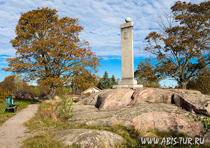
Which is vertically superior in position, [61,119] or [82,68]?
[82,68]

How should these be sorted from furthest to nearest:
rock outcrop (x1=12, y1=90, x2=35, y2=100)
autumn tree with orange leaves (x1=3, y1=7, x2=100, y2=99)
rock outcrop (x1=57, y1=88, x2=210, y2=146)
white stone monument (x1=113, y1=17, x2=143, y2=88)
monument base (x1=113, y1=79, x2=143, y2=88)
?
1. rock outcrop (x1=12, y1=90, x2=35, y2=100)
2. autumn tree with orange leaves (x1=3, y1=7, x2=100, y2=99)
3. white stone monument (x1=113, y1=17, x2=143, y2=88)
4. monument base (x1=113, y1=79, x2=143, y2=88)
5. rock outcrop (x1=57, y1=88, x2=210, y2=146)

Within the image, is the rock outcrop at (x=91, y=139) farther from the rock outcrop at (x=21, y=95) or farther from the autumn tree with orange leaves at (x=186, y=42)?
the rock outcrop at (x=21, y=95)

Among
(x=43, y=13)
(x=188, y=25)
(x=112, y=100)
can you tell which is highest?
(x=43, y=13)

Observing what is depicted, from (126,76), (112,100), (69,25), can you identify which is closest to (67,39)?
(69,25)

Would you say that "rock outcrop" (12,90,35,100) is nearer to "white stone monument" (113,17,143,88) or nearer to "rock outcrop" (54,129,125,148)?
"white stone monument" (113,17,143,88)

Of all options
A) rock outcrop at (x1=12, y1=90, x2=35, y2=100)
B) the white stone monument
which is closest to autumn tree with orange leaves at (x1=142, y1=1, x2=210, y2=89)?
the white stone monument

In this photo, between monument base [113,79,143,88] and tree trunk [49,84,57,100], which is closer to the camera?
monument base [113,79,143,88]

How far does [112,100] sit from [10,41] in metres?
16.8

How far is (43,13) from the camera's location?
20.5 meters

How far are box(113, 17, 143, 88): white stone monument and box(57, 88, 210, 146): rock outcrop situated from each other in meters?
1.99

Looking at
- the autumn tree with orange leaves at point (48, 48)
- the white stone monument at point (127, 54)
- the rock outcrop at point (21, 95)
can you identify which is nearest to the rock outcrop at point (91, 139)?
the white stone monument at point (127, 54)

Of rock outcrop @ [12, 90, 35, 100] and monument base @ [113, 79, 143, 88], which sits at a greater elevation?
monument base @ [113, 79, 143, 88]

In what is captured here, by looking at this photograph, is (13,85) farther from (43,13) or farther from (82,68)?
(82,68)

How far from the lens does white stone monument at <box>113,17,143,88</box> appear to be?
11430 millimetres
